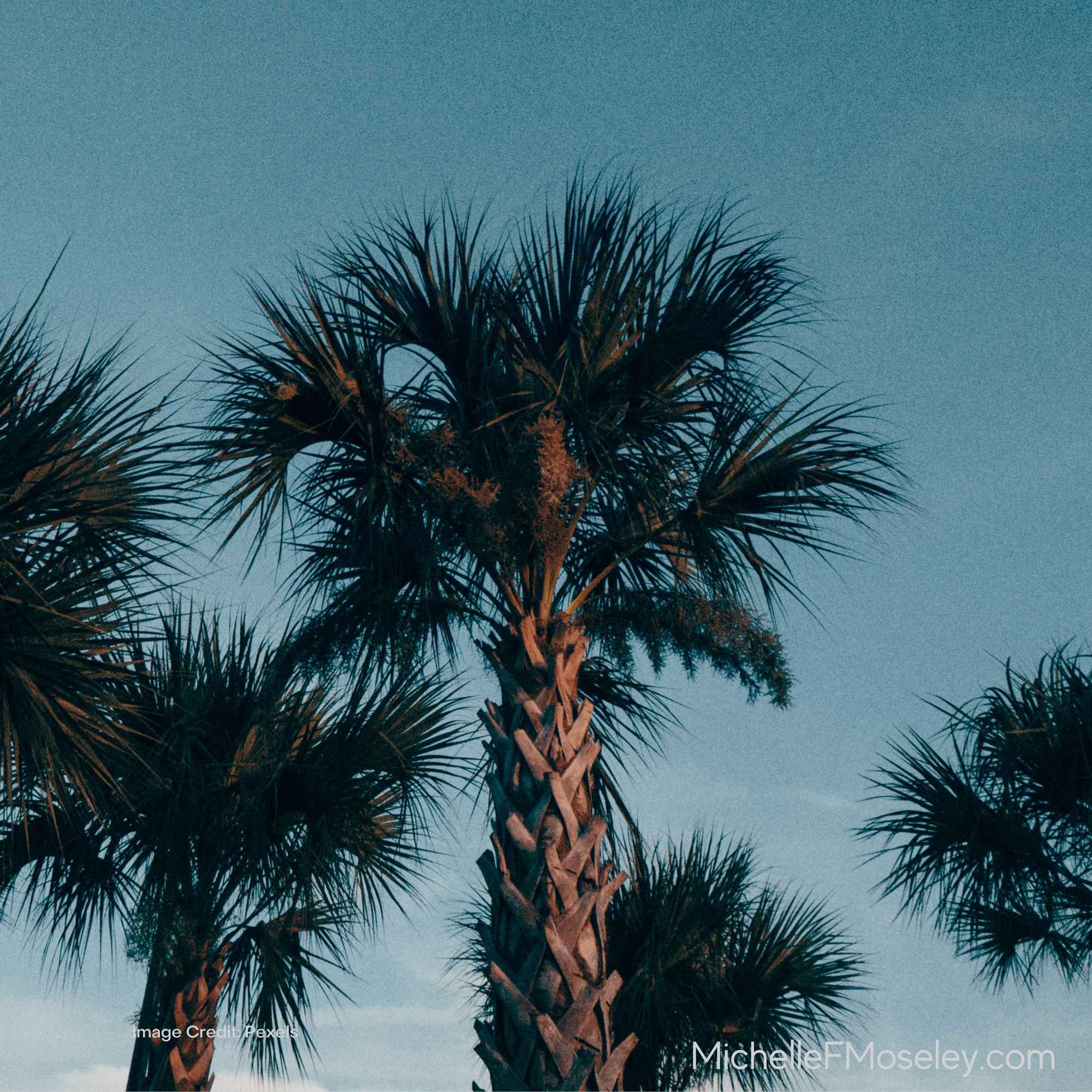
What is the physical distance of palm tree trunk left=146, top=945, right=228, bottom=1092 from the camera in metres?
8.50

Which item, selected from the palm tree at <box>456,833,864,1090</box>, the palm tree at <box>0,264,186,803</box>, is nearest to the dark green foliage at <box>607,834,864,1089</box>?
the palm tree at <box>456,833,864,1090</box>

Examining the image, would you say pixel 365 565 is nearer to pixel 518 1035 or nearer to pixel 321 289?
pixel 321 289

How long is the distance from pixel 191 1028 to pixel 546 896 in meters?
4.48

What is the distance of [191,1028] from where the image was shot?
28.5 ft

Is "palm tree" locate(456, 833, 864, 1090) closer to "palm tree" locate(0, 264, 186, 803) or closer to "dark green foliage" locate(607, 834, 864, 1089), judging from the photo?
"dark green foliage" locate(607, 834, 864, 1089)

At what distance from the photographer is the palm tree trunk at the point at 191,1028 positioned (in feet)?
27.9

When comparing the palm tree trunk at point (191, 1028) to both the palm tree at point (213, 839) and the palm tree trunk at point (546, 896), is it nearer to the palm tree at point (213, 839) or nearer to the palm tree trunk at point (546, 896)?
the palm tree at point (213, 839)

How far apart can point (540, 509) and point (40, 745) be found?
274 centimetres

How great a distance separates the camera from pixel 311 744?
9.46 meters

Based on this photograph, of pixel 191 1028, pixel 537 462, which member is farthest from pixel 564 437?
pixel 191 1028

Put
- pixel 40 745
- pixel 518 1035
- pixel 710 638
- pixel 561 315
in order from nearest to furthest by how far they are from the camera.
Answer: pixel 40 745, pixel 518 1035, pixel 710 638, pixel 561 315

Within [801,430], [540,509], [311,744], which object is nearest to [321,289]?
[540,509]

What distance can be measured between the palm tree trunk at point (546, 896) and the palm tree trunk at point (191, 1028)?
13.0ft

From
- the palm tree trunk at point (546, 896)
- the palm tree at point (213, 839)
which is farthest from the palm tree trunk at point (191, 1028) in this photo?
the palm tree trunk at point (546, 896)
